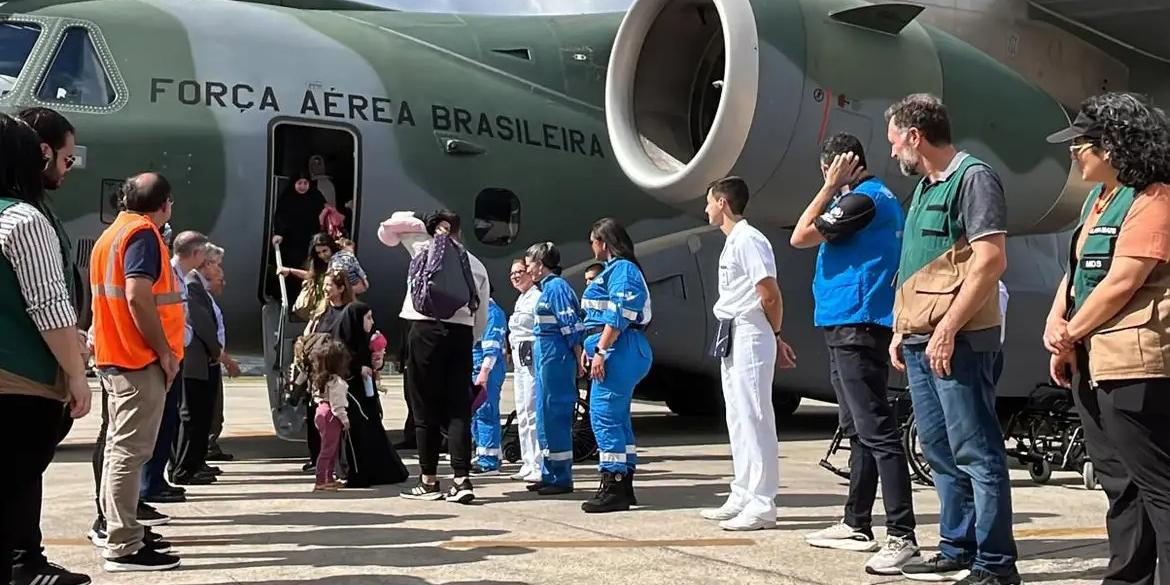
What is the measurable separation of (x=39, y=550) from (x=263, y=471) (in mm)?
3503

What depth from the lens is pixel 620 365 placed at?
5992 mm

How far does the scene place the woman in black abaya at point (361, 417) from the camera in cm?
672

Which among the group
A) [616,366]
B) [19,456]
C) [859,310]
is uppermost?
[859,310]

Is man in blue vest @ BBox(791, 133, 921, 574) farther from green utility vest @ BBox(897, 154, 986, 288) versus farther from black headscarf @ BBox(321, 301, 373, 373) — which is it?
black headscarf @ BBox(321, 301, 373, 373)

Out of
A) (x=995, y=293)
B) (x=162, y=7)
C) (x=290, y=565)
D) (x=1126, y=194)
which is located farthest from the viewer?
(x=162, y=7)

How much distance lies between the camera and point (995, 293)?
4.04m

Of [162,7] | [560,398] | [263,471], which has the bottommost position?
[263,471]

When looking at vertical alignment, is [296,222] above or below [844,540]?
above

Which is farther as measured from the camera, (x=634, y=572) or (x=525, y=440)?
(x=525, y=440)

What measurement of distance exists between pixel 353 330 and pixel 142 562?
8.58 feet

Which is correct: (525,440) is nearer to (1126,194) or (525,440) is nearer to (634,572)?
(634,572)

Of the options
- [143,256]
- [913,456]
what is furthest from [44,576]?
[913,456]

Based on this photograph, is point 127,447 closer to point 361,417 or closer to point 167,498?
point 167,498

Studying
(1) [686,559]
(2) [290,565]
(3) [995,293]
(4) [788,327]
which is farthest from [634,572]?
(4) [788,327]
